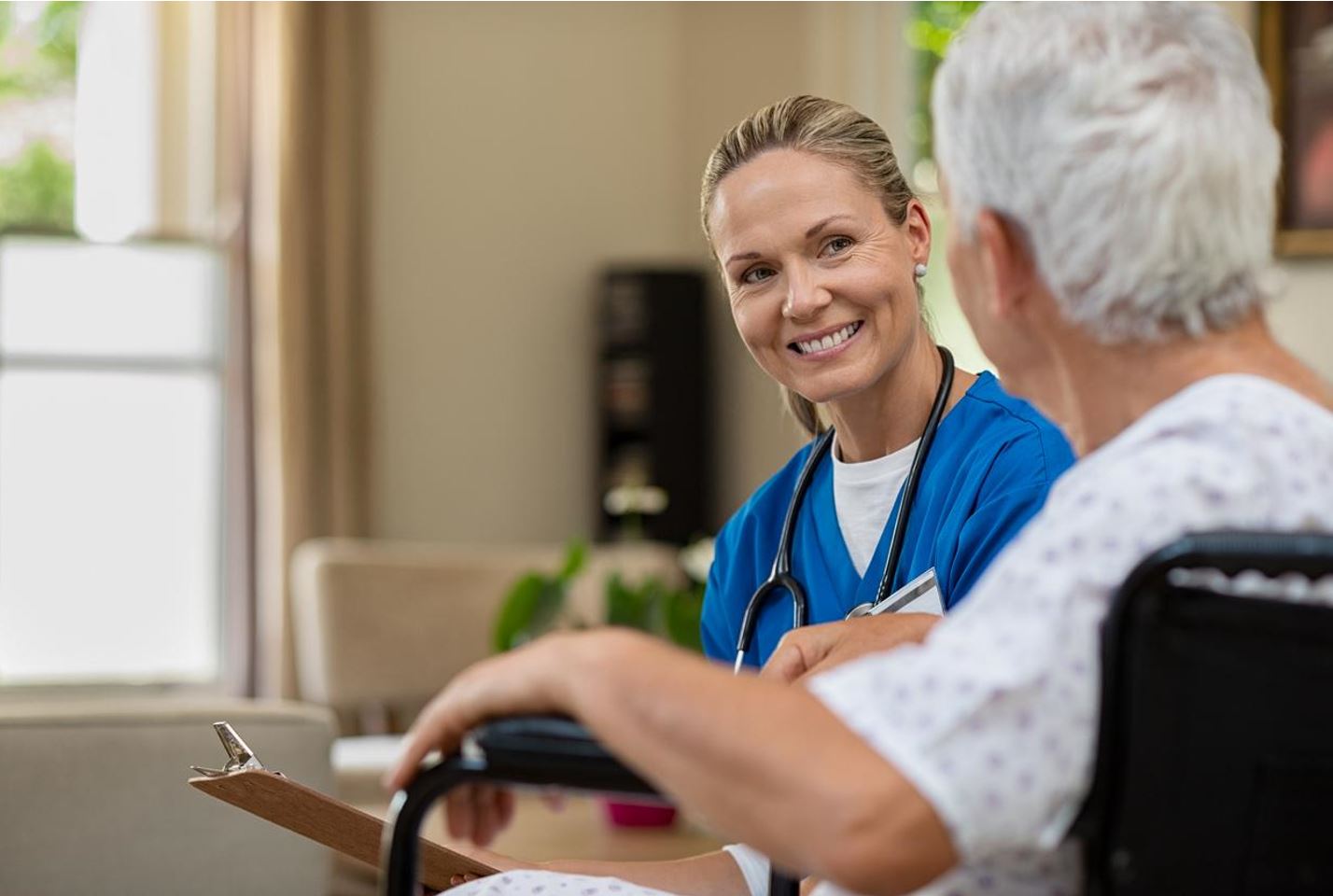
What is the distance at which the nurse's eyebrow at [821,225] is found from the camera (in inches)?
66.5

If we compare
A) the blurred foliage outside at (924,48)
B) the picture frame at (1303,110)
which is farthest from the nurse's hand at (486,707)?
the blurred foliage outside at (924,48)

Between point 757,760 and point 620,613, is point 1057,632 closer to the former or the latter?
point 757,760

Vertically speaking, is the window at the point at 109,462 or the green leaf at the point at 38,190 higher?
the green leaf at the point at 38,190

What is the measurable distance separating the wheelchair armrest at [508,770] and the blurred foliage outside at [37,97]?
4.89 meters

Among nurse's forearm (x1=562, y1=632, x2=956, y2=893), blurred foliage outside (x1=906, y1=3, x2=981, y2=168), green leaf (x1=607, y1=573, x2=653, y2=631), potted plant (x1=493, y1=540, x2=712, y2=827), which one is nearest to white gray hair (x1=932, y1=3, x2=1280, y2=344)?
nurse's forearm (x1=562, y1=632, x2=956, y2=893)

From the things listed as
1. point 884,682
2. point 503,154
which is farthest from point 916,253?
point 503,154

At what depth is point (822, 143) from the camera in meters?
1.71

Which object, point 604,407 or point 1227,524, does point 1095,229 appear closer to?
point 1227,524

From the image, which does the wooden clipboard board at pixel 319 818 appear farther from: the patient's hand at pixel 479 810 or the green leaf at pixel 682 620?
the green leaf at pixel 682 620

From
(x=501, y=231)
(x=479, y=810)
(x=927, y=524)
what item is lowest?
(x=479, y=810)

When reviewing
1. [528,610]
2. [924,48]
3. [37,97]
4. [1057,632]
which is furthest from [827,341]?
[37,97]

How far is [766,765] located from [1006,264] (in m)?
0.33

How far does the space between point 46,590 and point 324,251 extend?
1.40 m

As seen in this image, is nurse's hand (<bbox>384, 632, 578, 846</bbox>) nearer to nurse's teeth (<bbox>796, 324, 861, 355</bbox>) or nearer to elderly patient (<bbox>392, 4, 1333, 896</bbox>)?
elderly patient (<bbox>392, 4, 1333, 896</bbox>)
